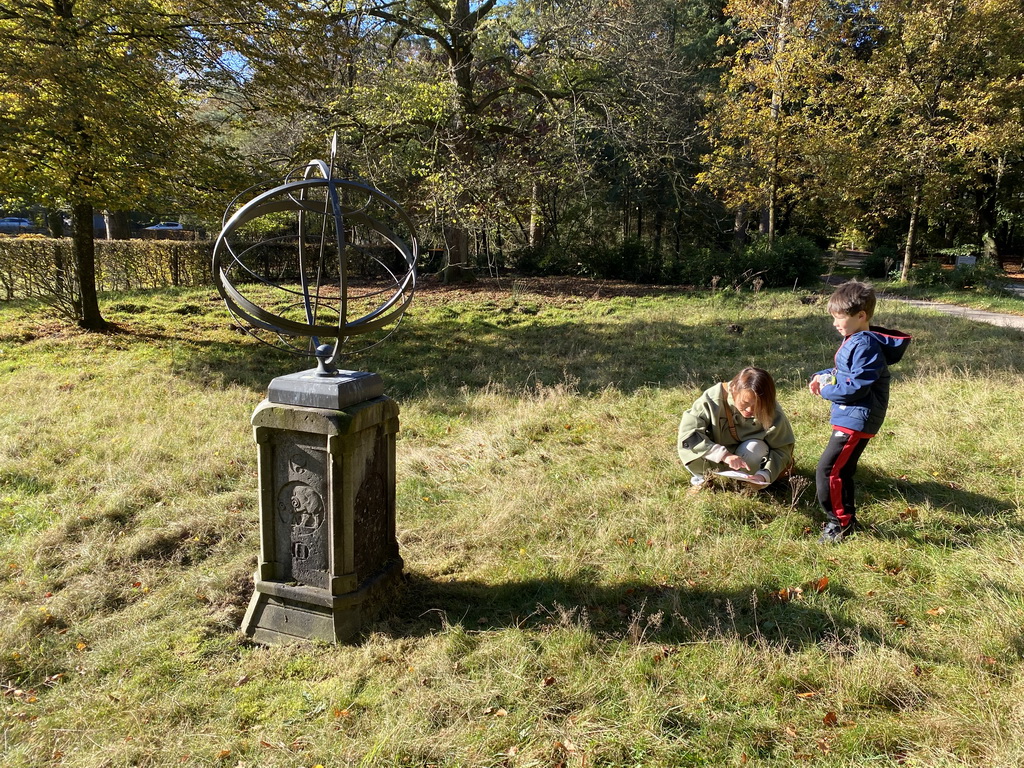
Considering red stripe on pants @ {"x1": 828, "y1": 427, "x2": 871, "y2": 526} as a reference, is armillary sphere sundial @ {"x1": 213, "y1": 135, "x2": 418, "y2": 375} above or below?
above

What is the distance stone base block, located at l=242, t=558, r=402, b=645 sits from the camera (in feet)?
11.0

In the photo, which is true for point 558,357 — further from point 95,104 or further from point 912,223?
point 912,223

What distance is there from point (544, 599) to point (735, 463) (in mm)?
1733

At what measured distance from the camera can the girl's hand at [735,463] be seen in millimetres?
4434

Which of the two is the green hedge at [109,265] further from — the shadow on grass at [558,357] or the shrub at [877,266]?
the shrub at [877,266]

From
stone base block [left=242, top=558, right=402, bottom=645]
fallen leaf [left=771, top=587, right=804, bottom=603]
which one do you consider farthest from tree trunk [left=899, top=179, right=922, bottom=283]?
stone base block [left=242, top=558, right=402, bottom=645]

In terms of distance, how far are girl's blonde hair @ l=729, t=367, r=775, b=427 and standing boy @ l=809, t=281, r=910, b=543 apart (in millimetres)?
284

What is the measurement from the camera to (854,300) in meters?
3.83

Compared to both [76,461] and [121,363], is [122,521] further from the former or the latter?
[121,363]

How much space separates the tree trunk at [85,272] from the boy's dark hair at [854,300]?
11284 millimetres

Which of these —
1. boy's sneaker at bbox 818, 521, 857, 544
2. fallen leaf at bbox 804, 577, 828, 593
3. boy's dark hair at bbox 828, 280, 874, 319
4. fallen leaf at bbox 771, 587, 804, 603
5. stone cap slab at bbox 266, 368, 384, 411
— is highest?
boy's dark hair at bbox 828, 280, 874, 319

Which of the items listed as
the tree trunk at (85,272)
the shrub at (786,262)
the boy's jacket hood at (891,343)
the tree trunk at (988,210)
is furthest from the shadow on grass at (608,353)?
the tree trunk at (988,210)

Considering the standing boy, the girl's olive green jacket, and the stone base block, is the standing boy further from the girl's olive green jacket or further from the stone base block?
the stone base block

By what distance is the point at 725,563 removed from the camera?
3.87m
